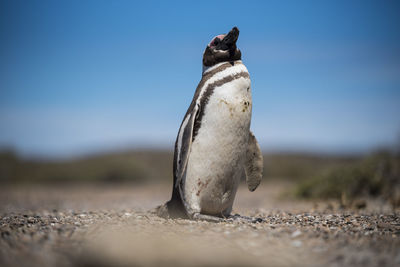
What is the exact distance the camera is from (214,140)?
483 cm

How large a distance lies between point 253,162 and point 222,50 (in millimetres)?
1728

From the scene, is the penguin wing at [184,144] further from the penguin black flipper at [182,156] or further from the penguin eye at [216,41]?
the penguin eye at [216,41]

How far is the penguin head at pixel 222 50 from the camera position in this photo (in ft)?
16.7

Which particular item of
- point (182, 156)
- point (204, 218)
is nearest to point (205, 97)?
point (182, 156)

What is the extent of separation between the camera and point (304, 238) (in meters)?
3.94

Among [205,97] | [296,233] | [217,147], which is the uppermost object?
[205,97]

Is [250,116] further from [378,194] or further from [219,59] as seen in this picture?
[378,194]

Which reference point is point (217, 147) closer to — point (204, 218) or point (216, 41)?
point (204, 218)

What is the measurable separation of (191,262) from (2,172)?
28.2 meters

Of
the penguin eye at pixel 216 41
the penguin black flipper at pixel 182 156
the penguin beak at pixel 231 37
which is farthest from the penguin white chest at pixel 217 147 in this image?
the penguin eye at pixel 216 41

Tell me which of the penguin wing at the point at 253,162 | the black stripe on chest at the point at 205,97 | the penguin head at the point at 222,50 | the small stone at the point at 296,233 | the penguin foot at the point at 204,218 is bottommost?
the penguin foot at the point at 204,218

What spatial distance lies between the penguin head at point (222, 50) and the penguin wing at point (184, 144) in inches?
29.7

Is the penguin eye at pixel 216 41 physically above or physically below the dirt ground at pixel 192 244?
above

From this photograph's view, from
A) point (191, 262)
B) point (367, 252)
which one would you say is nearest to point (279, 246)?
point (367, 252)
